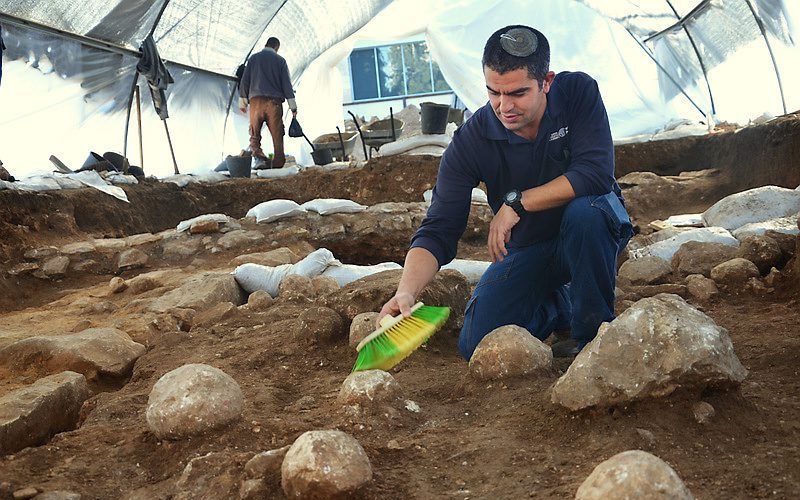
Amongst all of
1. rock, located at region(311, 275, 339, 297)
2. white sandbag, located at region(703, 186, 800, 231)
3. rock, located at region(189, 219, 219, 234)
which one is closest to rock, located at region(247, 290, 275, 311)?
rock, located at region(311, 275, 339, 297)

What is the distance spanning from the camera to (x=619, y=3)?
12852mm

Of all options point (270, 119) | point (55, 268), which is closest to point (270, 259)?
point (55, 268)

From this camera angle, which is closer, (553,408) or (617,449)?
(617,449)

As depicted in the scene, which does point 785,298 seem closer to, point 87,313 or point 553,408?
point 553,408

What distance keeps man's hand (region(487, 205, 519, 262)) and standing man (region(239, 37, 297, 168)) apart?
8.22 m

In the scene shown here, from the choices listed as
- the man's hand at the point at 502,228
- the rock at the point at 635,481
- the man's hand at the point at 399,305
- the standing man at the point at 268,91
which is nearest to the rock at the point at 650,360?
the rock at the point at 635,481

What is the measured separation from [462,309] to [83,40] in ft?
24.0

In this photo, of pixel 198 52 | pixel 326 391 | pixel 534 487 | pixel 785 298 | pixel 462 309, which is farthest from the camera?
pixel 198 52

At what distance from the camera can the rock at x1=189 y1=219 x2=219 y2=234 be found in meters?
6.38

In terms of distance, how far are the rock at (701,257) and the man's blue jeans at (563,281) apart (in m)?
1.07

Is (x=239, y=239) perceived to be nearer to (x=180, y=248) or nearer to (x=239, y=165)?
(x=180, y=248)

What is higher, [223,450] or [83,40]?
[83,40]

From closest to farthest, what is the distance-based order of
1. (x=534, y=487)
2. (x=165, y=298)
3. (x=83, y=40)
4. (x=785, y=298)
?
1. (x=534, y=487)
2. (x=785, y=298)
3. (x=165, y=298)
4. (x=83, y=40)

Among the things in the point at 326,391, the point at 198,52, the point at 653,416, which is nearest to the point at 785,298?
the point at 653,416
